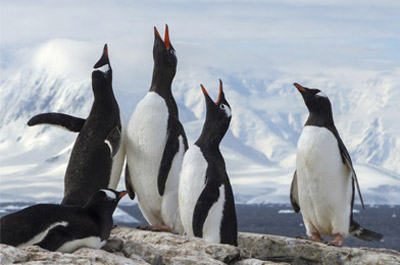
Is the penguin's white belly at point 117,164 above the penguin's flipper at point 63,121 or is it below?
below

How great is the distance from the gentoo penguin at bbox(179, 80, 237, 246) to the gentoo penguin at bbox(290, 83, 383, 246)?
1323 mm

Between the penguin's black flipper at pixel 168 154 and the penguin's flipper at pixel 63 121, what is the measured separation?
101cm

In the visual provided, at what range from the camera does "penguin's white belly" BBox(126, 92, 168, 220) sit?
357 inches

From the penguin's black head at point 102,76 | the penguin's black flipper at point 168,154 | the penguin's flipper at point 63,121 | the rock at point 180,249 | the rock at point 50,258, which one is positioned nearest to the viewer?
the rock at point 50,258

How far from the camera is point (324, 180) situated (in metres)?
Result: 9.48

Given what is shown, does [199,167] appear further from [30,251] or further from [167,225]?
[30,251]

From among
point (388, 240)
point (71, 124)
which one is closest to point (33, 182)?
point (388, 240)

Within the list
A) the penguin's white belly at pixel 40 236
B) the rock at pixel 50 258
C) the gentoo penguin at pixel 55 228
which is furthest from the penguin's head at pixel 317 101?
the rock at pixel 50 258

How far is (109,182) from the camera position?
8.80 meters

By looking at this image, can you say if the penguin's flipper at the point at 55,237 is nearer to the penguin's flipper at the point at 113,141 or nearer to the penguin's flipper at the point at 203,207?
the penguin's flipper at the point at 203,207

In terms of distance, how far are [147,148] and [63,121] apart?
1.02 m

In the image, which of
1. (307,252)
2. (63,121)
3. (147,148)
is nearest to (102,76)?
(63,121)

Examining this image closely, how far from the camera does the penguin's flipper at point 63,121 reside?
9.30 m

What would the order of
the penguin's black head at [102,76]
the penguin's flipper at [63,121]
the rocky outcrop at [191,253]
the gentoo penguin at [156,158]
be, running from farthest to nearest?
the penguin's flipper at [63,121]
the penguin's black head at [102,76]
the gentoo penguin at [156,158]
the rocky outcrop at [191,253]
